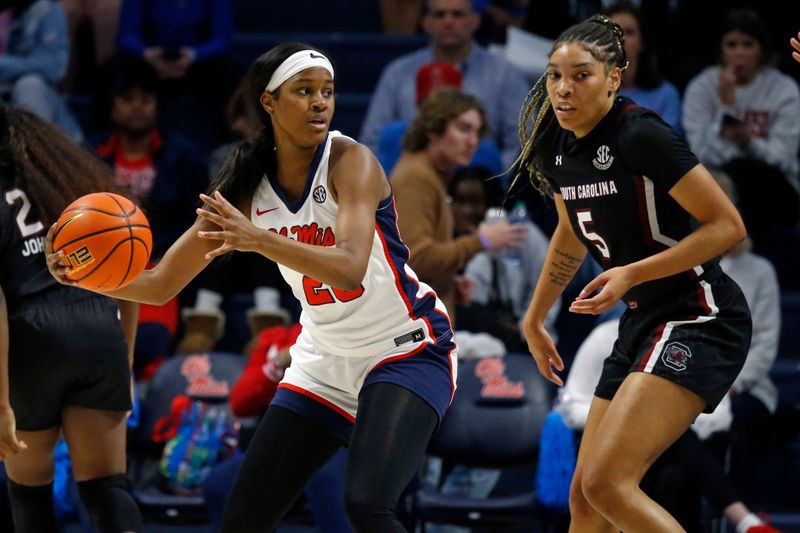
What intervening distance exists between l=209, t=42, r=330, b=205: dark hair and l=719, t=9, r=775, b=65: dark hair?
4390 millimetres

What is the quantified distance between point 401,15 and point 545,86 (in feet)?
17.1

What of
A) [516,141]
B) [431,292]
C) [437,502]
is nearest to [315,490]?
[437,502]

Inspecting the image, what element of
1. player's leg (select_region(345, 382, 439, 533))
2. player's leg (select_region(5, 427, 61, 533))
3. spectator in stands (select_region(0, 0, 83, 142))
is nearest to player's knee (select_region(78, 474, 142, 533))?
player's leg (select_region(5, 427, 61, 533))

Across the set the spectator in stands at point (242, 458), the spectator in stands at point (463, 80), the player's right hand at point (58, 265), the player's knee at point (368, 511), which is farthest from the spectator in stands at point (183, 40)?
the player's knee at point (368, 511)

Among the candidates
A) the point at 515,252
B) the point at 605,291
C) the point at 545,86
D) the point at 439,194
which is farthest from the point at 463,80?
the point at 605,291

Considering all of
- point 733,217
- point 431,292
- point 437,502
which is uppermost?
point 733,217

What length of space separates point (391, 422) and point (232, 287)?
399 cm

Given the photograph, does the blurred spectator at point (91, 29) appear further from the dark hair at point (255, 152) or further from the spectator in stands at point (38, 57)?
the dark hair at point (255, 152)

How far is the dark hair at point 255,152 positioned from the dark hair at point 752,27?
4390 mm

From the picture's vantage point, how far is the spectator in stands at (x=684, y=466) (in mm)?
6016

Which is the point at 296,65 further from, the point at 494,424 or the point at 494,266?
the point at 494,266

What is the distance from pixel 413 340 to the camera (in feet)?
13.6

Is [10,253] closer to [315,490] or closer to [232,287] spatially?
[315,490]

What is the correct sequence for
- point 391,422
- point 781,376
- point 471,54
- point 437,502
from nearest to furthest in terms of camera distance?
1. point 391,422
2. point 437,502
3. point 781,376
4. point 471,54
